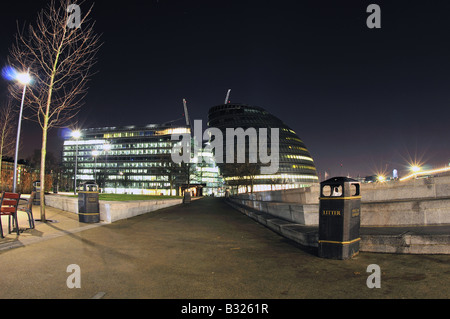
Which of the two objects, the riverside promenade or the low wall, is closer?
the riverside promenade

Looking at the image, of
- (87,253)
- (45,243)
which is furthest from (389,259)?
(45,243)

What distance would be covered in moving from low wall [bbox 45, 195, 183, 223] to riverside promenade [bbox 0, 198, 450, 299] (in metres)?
5.05

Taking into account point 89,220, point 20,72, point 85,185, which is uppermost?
point 20,72

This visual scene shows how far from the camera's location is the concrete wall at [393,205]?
27.8ft

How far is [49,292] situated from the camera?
4.46m

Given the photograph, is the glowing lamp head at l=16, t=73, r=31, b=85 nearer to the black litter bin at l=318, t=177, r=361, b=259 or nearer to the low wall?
the low wall

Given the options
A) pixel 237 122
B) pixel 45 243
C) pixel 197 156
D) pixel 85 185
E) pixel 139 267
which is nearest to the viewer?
pixel 139 267

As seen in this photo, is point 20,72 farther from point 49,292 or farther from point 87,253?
point 49,292

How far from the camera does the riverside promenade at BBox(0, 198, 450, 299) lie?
4414 mm

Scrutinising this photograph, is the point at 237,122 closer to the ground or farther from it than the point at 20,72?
farther from it

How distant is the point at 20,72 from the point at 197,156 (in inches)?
5339

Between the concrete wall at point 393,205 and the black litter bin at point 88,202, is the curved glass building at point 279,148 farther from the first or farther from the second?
the black litter bin at point 88,202

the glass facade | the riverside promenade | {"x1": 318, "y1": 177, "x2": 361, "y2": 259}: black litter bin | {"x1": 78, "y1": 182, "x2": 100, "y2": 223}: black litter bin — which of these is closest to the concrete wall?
the riverside promenade

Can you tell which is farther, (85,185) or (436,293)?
(85,185)
